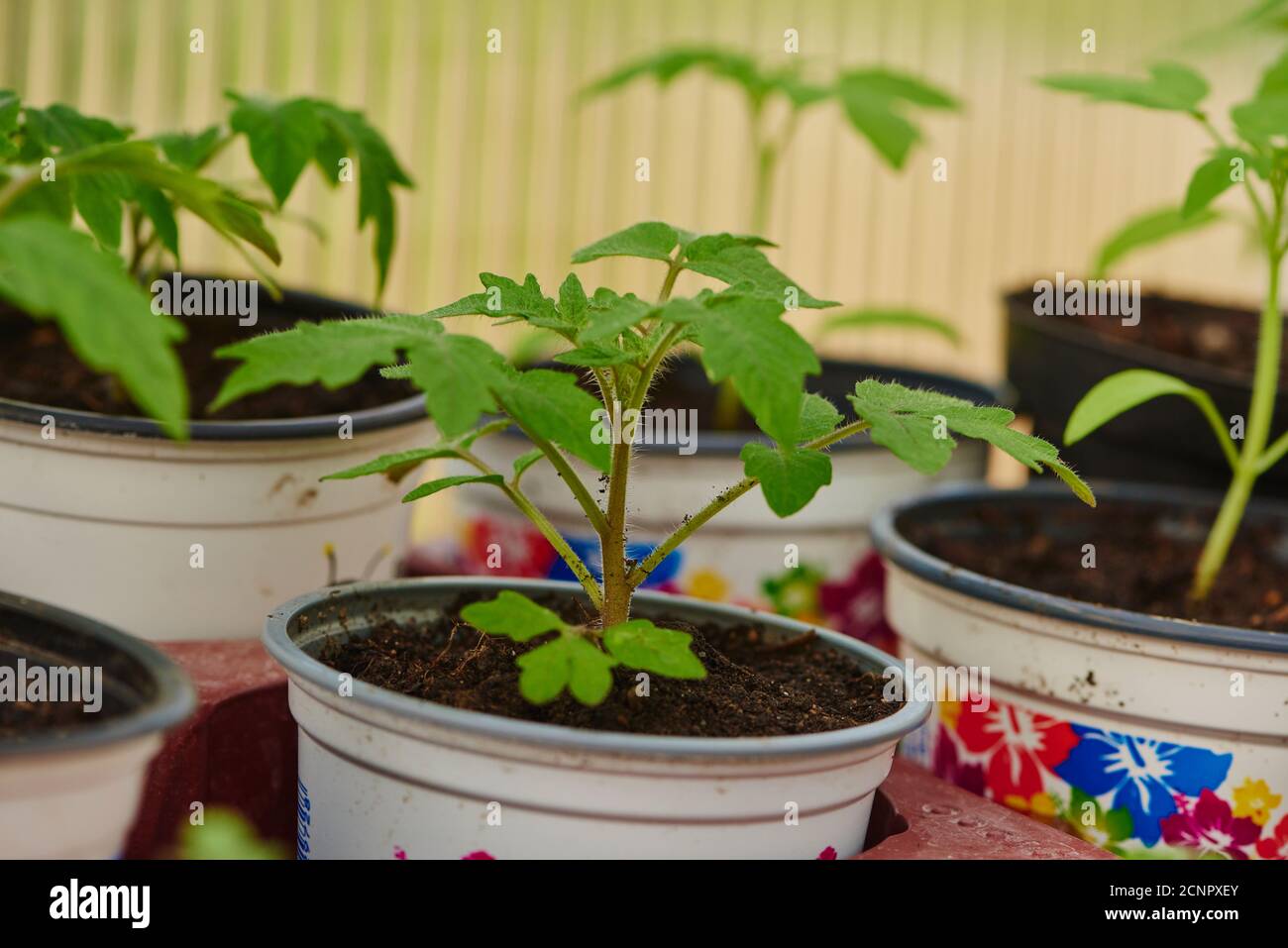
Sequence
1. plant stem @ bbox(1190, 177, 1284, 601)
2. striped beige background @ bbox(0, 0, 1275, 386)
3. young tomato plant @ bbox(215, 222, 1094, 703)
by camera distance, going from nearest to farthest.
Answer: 1. young tomato plant @ bbox(215, 222, 1094, 703)
2. plant stem @ bbox(1190, 177, 1284, 601)
3. striped beige background @ bbox(0, 0, 1275, 386)

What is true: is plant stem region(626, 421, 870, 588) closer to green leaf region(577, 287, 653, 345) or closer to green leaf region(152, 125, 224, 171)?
green leaf region(577, 287, 653, 345)

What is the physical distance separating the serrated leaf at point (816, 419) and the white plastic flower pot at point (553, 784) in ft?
0.52

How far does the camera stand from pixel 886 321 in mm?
1663

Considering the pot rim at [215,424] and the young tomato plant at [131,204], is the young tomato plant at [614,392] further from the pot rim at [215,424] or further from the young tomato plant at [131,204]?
the pot rim at [215,424]

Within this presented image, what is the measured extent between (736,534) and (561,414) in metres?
0.65

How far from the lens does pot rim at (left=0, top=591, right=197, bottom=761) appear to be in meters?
0.54

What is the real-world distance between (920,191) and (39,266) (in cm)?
279

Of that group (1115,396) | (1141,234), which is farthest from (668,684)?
(1141,234)

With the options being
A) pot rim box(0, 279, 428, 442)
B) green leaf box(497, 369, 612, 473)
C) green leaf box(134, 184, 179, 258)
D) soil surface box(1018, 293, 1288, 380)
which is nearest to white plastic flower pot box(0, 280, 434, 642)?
pot rim box(0, 279, 428, 442)

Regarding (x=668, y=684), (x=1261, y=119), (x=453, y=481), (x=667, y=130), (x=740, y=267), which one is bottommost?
(x=668, y=684)

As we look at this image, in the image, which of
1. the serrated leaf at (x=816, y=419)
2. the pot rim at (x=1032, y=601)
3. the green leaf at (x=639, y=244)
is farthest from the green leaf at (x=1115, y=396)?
the green leaf at (x=639, y=244)

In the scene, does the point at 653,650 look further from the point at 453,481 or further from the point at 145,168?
the point at 145,168

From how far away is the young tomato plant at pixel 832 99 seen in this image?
1.45 m

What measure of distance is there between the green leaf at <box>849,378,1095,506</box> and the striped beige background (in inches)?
60.0
